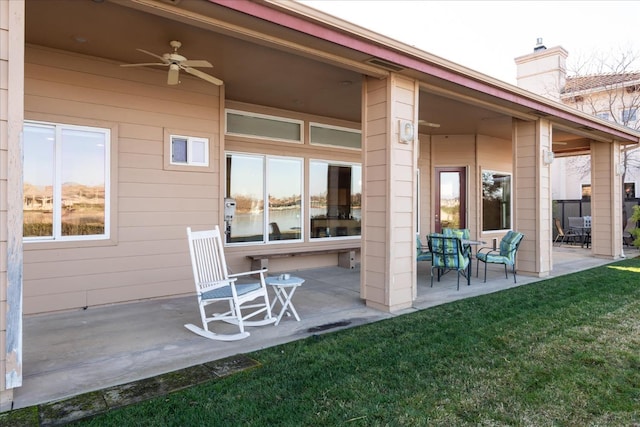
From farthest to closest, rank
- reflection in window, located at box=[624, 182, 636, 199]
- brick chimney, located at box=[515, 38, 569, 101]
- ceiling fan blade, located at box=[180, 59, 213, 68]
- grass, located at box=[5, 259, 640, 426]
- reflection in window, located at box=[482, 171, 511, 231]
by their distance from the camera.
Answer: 1. brick chimney, located at box=[515, 38, 569, 101]
2. reflection in window, located at box=[624, 182, 636, 199]
3. reflection in window, located at box=[482, 171, 511, 231]
4. ceiling fan blade, located at box=[180, 59, 213, 68]
5. grass, located at box=[5, 259, 640, 426]

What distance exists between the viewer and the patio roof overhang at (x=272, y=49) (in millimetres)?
3266

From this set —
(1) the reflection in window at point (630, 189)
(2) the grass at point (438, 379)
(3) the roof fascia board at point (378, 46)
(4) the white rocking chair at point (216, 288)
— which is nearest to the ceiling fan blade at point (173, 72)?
(3) the roof fascia board at point (378, 46)

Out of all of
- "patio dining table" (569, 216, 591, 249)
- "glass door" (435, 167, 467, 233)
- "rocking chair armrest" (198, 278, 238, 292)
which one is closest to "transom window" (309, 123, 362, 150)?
"glass door" (435, 167, 467, 233)

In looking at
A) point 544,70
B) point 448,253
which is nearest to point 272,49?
point 448,253

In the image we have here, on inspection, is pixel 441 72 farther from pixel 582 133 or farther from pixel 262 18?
pixel 582 133

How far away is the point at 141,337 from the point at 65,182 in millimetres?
2202

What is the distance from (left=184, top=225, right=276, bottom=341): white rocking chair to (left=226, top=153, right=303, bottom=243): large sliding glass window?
7.28 ft

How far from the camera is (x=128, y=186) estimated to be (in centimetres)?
491

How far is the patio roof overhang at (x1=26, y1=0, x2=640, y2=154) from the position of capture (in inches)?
129

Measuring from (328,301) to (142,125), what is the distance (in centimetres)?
326

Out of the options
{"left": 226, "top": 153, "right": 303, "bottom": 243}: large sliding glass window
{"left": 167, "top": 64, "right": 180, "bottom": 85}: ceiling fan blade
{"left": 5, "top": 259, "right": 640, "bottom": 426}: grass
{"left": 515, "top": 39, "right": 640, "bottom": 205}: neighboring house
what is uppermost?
{"left": 515, "top": 39, "right": 640, "bottom": 205}: neighboring house

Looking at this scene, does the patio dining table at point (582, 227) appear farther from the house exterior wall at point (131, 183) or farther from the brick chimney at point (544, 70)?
the house exterior wall at point (131, 183)

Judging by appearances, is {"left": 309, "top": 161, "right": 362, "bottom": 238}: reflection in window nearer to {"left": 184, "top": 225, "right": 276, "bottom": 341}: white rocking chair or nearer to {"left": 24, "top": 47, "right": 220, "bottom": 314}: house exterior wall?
{"left": 24, "top": 47, "right": 220, "bottom": 314}: house exterior wall

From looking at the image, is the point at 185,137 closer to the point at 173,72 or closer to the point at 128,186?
the point at 128,186
